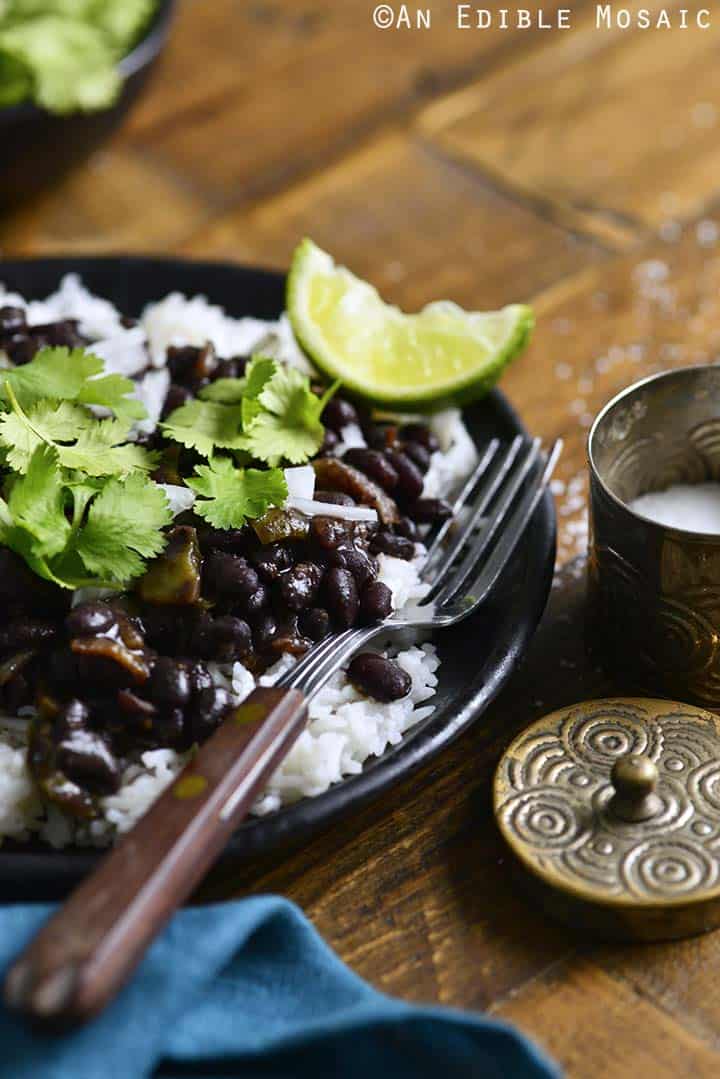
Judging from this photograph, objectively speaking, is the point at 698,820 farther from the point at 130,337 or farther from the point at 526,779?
the point at 130,337

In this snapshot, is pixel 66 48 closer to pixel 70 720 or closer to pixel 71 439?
pixel 71 439

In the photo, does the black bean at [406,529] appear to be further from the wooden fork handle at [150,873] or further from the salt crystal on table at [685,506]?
the wooden fork handle at [150,873]

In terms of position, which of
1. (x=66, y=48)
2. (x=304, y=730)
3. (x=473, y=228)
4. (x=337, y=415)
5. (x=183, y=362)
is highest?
(x=66, y=48)

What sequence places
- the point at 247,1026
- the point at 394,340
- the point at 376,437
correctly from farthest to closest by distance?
the point at 394,340
the point at 376,437
the point at 247,1026

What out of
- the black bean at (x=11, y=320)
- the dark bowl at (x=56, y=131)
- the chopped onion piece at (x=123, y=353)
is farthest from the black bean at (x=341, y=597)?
the dark bowl at (x=56, y=131)

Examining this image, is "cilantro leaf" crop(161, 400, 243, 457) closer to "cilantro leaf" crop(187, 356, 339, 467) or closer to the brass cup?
"cilantro leaf" crop(187, 356, 339, 467)

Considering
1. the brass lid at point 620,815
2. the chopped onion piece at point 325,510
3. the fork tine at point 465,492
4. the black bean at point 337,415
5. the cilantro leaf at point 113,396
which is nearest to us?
the brass lid at point 620,815

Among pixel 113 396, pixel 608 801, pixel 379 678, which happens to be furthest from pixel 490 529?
pixel 113 396
